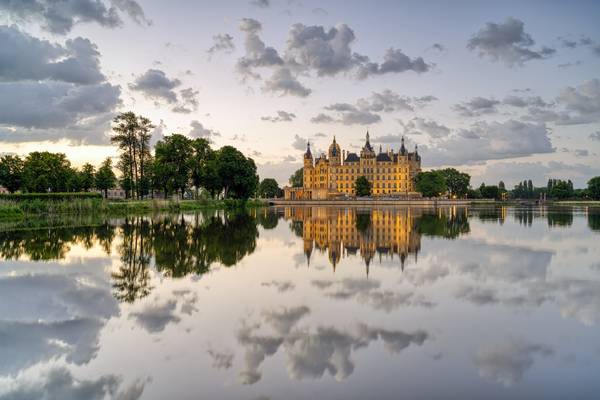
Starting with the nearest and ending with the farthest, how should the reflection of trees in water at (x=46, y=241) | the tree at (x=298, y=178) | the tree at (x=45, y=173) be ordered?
the reflection of trees in water at (x=46, y=241)
the tree at (x=45, y=173)
the tree at (x=298, y=178)

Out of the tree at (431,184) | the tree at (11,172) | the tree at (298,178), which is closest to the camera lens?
the tree at (11,172)

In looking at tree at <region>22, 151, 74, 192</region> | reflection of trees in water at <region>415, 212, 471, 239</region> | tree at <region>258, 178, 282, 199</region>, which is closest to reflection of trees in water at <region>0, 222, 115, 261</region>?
reflection of trees in water at <region>415, 212, 471, 239</region>

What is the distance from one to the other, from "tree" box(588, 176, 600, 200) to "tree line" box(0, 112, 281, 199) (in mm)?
102946

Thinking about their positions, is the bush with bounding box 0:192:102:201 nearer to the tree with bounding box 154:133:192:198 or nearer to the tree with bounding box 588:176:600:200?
the tree with bounding box 154:133:192:198

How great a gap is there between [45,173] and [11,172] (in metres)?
11.0

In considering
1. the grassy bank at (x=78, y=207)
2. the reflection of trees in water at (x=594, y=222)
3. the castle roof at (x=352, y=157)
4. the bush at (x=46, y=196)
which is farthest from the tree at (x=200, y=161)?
the castle roof at (x=352, y=157)

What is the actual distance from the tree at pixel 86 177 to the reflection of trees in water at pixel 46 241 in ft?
238

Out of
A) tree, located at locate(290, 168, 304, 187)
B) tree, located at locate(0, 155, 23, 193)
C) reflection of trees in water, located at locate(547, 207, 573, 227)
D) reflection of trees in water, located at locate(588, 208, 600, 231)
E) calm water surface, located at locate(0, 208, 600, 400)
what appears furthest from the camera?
tree, located at locate(290, 168, 304, 187)

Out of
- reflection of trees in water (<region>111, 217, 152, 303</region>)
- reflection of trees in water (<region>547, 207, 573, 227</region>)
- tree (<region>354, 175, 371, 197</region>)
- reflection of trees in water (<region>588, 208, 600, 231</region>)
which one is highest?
tree (<region>354, 175, 371, 197</region>)

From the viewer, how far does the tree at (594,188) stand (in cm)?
12756

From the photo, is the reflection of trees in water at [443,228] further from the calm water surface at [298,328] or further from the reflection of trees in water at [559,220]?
the calm water surface at [298,328]

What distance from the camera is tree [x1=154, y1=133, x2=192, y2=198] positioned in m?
64.6

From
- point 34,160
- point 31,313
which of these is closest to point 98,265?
point 31,313

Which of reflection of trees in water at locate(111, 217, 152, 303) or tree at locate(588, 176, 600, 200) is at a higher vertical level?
tree at locate(588, 176, 600, 200)
